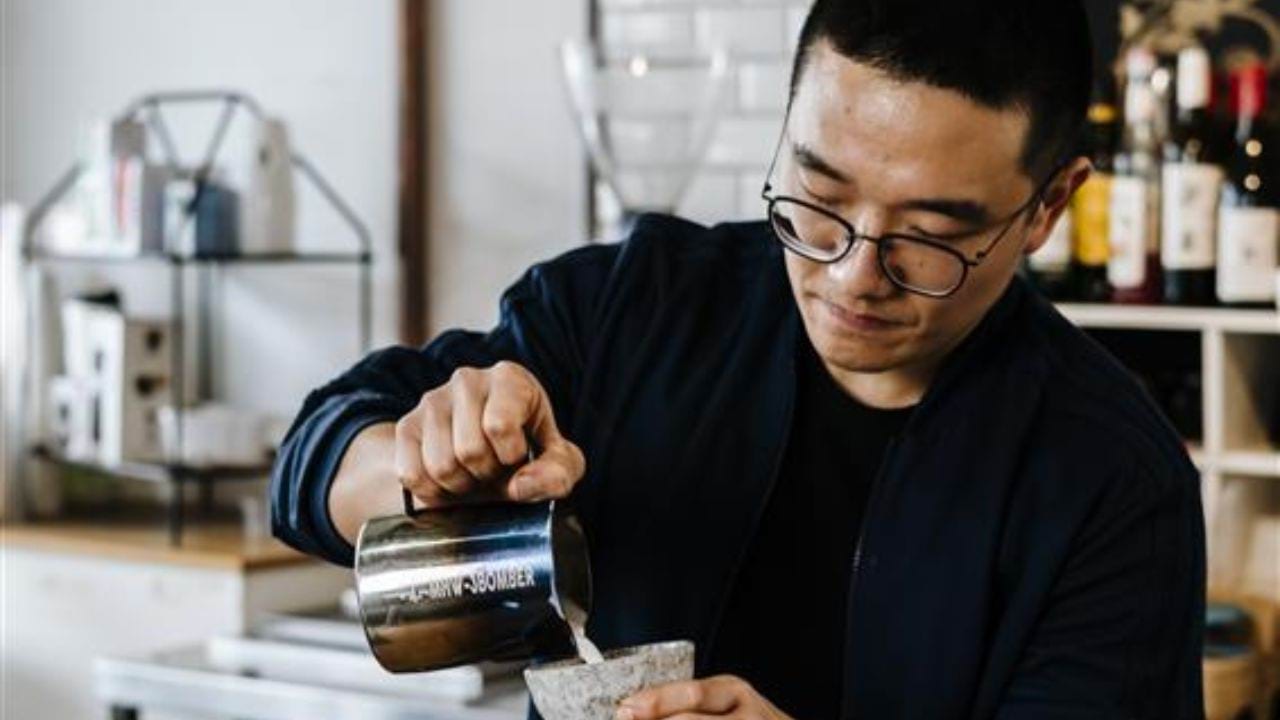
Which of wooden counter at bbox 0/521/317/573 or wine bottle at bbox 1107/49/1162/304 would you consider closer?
wine bottle at bbox 1107/49/1162/304

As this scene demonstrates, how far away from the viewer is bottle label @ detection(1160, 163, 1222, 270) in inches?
115

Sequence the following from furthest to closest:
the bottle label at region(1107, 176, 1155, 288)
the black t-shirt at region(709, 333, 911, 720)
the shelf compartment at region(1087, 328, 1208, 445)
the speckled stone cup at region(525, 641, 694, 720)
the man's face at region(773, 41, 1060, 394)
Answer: the shelf compartment at region(1087, 328, 1208, 445) → the bottle label at region(1107, 176, 1155, 288) → the black t-shirt at region(709, 333, 911, 720) → the man's face at region(773, 41, 1060, 394) → the speckled stone cup at region(525, 641, 694, 720)

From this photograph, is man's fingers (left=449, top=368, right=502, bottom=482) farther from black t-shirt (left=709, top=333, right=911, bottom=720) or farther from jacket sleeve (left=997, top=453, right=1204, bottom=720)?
jacket sleeve (left=997, top=453, right=1204, bottom=720)

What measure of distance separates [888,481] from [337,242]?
2343 mm

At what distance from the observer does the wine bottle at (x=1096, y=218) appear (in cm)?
300

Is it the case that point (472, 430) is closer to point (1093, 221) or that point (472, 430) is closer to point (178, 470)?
point (1093, 221)

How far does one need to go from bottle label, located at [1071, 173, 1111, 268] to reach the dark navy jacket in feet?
4.08

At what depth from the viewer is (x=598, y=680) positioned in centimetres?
140

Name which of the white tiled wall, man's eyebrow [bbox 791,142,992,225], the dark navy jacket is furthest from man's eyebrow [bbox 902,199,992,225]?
the white tiled wall

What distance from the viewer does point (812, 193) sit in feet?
5.08

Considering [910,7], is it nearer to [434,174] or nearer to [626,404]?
[626,404]

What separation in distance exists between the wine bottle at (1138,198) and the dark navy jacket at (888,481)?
47.7 inches

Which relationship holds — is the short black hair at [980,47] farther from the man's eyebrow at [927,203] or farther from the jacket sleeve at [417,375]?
the jacket sleeve at [417,375]

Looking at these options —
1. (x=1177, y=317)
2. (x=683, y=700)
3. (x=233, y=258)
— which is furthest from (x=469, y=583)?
(x=233, y=258)
